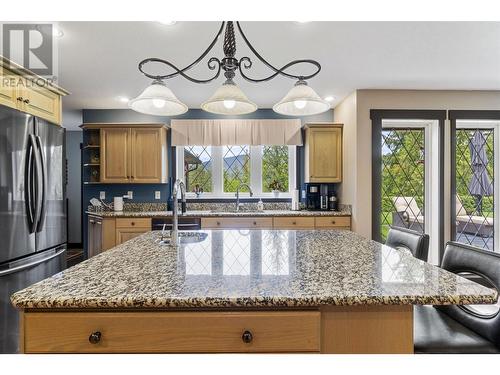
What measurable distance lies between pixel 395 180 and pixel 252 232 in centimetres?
263

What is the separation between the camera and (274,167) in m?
4.53

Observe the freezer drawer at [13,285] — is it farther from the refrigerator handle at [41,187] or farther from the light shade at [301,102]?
the light shade at [301,102]

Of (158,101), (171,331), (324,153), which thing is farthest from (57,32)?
(324,153)

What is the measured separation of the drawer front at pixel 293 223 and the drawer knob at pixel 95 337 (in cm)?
297

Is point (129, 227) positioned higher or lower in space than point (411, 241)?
lower

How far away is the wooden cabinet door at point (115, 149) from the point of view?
158 inches

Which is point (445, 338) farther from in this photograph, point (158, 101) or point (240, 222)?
point (240, 222)

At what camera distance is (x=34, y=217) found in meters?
2.22

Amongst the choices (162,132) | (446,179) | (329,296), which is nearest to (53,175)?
(162,132)

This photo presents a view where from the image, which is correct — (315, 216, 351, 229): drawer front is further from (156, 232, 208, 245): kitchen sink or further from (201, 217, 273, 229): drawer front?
(156, 232, 208, 245): kitchen sink

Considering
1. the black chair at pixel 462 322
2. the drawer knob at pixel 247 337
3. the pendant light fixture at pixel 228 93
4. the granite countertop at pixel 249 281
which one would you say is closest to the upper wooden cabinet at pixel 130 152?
the pendant light fixture at pixel 228 93

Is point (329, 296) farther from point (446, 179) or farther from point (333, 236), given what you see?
Result: point (446, 179)

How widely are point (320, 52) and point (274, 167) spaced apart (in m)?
2.18

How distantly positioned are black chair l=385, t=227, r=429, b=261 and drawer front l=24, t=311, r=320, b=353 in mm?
1015
